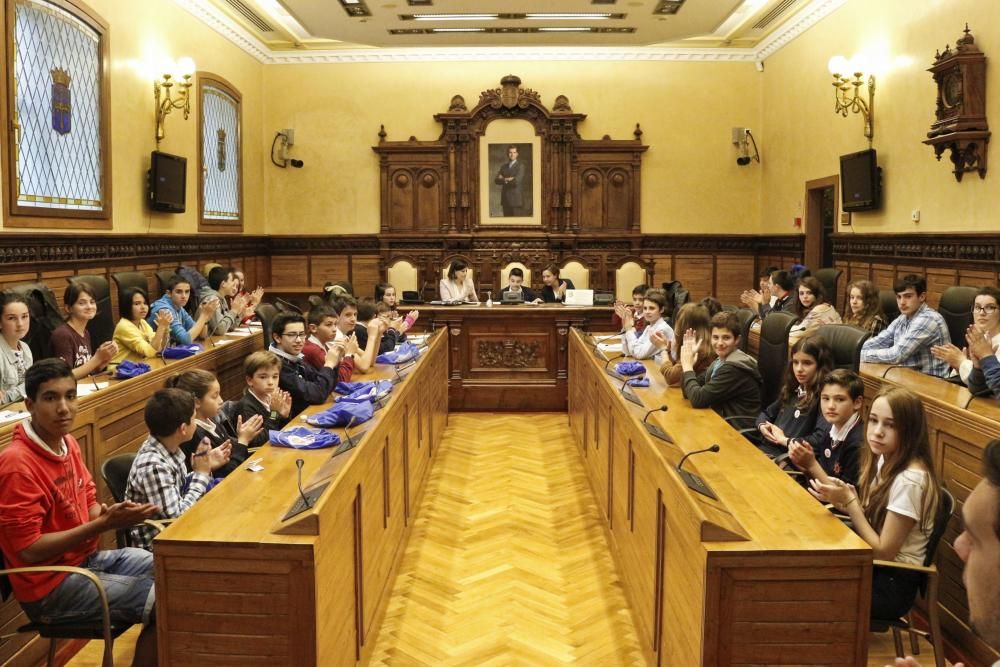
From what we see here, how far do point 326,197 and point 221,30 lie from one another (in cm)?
283

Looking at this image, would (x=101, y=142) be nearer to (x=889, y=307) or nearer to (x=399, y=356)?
(x=399, y=356)

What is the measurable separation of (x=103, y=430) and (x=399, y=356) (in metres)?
2.22

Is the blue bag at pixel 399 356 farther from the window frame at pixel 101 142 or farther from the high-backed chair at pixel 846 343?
the window frame at pixel 101 142

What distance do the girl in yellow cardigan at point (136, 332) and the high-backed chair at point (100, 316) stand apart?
23 centimetres

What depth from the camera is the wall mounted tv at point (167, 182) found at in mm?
8570

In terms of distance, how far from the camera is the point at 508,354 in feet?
28.7

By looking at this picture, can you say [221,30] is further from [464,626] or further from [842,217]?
[464,626]

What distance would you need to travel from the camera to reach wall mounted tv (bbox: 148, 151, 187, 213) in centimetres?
857

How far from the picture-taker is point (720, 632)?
2500mm

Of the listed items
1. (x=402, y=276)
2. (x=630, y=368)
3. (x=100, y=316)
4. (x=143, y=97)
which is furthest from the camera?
(x=402, y=276)

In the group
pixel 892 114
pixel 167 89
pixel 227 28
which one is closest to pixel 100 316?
pixel 167 89

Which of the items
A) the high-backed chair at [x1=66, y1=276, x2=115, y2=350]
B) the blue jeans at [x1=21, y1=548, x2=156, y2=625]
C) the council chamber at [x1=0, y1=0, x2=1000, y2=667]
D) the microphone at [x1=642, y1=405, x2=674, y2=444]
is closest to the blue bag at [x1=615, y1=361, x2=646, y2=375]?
the council chamber at [x1=0, y1=0, x2=1000, y2=667]

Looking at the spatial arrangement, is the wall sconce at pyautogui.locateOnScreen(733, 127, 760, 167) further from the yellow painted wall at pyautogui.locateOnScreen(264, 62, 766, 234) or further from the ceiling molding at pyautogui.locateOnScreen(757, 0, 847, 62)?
the ceiling molding at pyautogui.locateOnScreen(757, 0, 847, 62)

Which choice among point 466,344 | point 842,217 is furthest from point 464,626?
point 842,217
